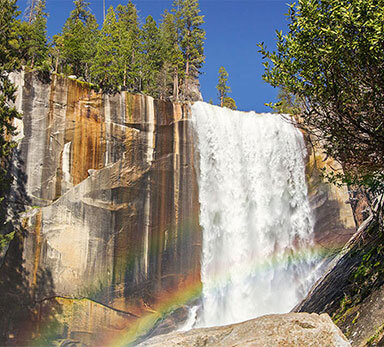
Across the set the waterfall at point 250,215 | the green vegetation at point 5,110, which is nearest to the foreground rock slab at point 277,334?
the green vegetation at point 5,110

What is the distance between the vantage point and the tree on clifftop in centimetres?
684

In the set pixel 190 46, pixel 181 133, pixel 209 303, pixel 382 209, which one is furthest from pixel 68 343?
pixel 190 46

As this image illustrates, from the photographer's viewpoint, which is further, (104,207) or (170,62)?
(170,62)

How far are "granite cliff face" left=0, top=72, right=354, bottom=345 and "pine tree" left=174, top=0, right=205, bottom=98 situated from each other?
19.5 m

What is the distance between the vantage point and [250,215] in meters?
25.2

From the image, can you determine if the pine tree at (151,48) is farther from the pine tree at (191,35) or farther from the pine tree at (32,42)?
the pine tree at (32,42)

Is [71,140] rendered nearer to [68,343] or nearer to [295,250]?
[68,343]

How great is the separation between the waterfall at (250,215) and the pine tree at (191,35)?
17.2m

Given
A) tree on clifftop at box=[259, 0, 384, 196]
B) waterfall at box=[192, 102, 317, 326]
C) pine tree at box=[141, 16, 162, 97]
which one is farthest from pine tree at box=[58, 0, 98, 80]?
tree on clifftop at box=[259, 0, 384, 196]

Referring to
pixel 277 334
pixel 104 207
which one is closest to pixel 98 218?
pixel 104 207

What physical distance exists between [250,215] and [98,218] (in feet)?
34.1

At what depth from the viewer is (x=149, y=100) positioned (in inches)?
938

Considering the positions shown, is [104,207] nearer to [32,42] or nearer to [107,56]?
[107,56]

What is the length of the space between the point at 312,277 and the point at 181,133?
13609 millimetres
